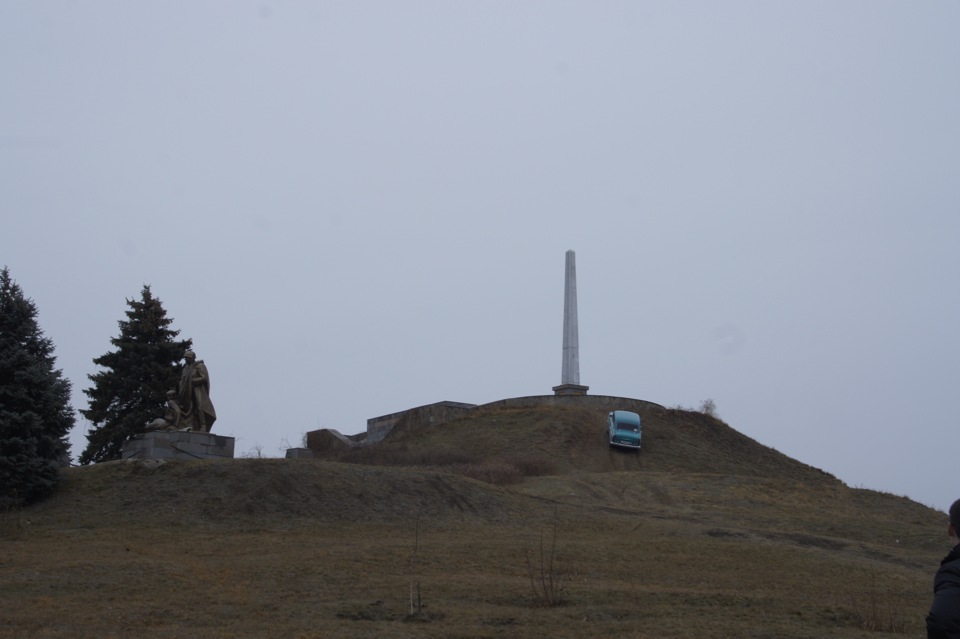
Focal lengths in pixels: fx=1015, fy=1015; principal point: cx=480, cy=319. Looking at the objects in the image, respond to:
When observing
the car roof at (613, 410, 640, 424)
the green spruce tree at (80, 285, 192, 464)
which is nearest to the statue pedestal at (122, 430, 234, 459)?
the green spruce tree at (80, 285, 192, 464)

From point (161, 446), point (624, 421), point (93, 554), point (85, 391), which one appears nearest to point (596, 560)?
point (93, 554)

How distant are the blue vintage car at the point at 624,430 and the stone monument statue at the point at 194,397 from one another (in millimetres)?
25509

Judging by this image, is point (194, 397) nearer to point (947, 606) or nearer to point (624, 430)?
point (947, 606)

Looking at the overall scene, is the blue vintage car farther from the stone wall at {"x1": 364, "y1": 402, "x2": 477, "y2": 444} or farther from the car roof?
the stone wall at {"x1": 364, "y1": 402, "x2": 477, "y2": 444}

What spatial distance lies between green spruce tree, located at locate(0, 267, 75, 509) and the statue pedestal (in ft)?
6.03

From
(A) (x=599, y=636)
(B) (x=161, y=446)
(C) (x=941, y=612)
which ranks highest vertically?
(B) (x=161, y=446)

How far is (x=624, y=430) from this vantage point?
46688 mm

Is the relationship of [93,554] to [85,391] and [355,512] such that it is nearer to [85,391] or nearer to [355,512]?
[355,512]

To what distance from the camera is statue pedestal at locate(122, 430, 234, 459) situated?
23.8 m

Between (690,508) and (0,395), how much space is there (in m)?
18.7

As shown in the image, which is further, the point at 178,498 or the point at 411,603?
the point at 178,498

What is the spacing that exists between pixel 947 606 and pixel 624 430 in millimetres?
42071

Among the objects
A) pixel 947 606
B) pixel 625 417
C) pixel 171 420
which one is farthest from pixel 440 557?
pixel 625 417

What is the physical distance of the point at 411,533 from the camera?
67.1 feet
